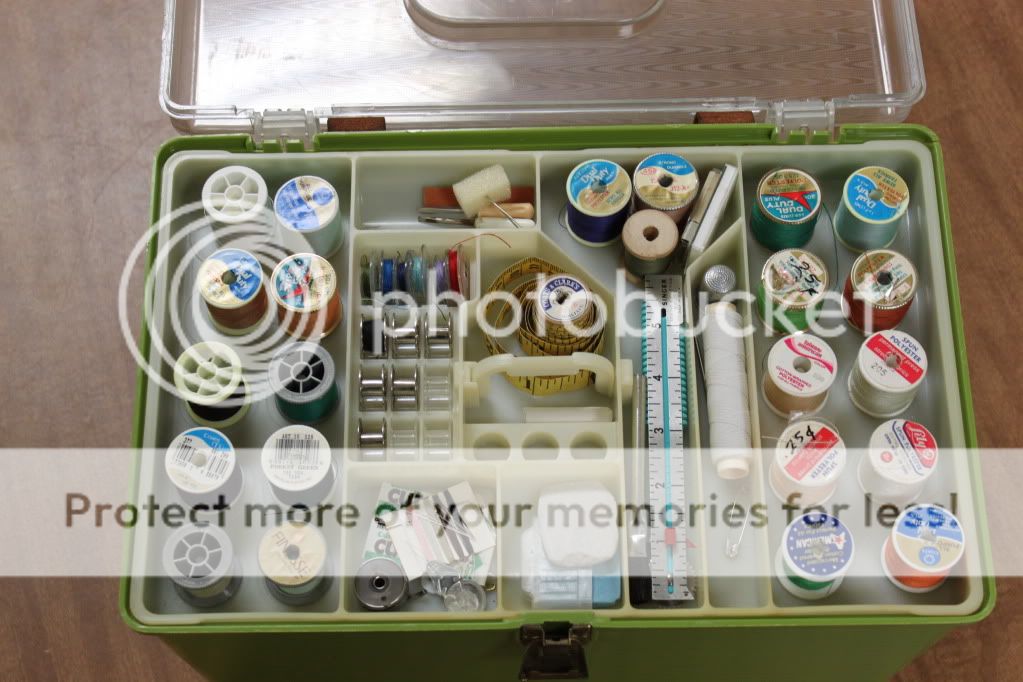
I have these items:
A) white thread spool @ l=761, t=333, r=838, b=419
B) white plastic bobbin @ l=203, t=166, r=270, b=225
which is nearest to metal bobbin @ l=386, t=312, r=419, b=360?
white plastic bobbin @ l=203, t=166, r=270, b=225

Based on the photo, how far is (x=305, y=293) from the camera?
5.60 ft

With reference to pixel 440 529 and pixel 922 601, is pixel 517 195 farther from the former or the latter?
pixel 922 601

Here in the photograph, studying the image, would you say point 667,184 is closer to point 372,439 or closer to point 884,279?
point 884,279

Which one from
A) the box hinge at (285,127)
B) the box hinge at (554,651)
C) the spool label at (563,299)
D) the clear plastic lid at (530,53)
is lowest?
the box hinge at (554,651)

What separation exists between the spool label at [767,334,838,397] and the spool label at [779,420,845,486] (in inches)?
2.3

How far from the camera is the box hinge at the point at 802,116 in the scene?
1.85 metres

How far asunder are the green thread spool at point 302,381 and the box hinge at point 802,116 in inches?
32.8

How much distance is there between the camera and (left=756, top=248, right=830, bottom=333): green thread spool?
5.68 ft

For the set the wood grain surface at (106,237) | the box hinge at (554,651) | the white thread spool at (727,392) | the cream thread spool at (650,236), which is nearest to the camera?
the box hinge at (554,651)

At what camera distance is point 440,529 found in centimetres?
165

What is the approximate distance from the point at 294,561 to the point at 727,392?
2.24 ft

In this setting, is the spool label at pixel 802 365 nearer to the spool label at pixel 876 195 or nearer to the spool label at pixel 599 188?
the spool label at pixel 876 195

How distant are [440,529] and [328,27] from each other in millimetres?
914

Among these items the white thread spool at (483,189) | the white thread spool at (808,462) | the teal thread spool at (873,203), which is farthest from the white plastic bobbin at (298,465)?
the teal thread spool at (873,203)
